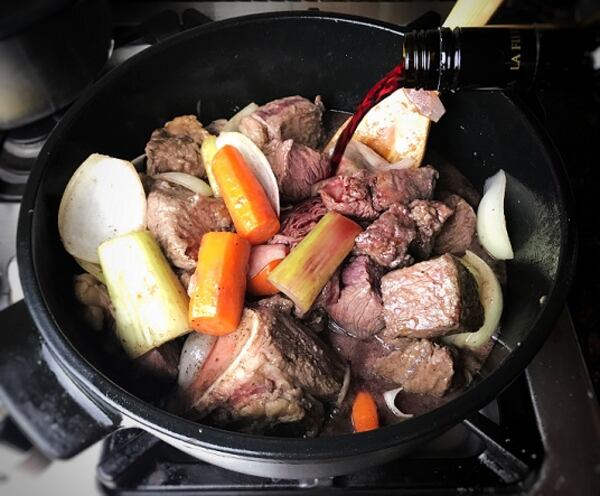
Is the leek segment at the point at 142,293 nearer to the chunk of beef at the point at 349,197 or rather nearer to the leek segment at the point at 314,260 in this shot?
the leek segment at the point at 314,260

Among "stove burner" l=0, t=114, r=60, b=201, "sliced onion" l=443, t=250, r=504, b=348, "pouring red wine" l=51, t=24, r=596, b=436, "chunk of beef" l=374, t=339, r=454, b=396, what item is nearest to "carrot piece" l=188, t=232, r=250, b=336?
"pouring red wine" l=51, t=24, r=596, b=436

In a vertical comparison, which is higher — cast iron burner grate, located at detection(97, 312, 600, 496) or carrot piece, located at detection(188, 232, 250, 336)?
carrot piece, located at detection(188, 232, 250, 336)

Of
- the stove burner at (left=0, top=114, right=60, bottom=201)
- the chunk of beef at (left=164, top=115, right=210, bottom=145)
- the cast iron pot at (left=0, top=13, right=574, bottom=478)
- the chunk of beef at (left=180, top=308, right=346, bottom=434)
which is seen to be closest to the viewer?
the cast iron pot at (left=0, top=13, right=574, bottom=478)

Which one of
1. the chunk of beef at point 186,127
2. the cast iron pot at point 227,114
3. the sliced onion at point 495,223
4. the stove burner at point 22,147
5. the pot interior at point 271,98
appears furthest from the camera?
the stove burner at point 22,147

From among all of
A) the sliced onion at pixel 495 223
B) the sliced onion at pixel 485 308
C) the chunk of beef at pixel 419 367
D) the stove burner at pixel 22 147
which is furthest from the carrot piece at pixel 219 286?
A: the stove burner at pixel 22 147

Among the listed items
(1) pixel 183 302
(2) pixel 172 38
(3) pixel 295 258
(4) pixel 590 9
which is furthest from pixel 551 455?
(4) pixel 590 9

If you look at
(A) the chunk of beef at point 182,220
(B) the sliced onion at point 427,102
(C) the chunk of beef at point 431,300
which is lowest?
(C) the chunk of beef at point 431,300

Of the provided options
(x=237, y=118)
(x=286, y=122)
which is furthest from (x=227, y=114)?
(x=286, y=122)

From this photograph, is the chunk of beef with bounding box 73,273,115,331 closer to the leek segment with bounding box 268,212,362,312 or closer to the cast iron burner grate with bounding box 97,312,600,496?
the cast iron burner grate with bounding box 97,312,600,496
